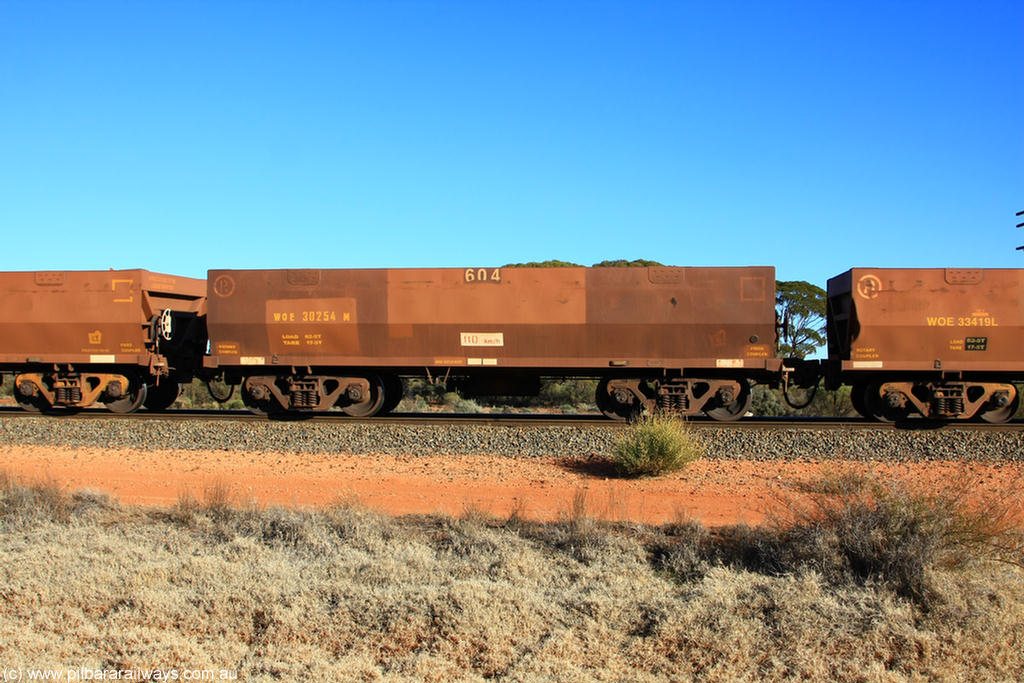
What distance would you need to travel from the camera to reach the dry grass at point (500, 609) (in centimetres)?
456

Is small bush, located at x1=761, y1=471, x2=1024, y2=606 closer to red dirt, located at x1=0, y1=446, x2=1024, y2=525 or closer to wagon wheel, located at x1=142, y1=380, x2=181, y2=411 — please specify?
red dirt, located at x1=0, y1=446, x2=1024, y2=525

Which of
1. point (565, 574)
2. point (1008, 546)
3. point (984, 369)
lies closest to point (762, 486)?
point (1008, 546)

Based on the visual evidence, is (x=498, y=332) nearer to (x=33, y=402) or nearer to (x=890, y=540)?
(x=890, y=540)

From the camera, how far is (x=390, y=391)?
16.0 metres

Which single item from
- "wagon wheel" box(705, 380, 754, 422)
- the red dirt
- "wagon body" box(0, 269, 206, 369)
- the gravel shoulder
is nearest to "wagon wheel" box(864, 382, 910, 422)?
the gravel shoulder

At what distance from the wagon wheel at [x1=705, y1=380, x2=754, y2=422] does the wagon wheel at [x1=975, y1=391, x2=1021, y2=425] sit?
4570mm

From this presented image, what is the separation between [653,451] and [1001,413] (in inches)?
329

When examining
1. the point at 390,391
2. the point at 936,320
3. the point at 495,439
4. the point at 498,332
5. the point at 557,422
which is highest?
the point at 936,320

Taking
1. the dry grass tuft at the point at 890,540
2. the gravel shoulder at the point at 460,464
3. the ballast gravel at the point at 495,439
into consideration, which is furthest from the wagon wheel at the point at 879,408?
the dry grass tuft at the point at 890,540

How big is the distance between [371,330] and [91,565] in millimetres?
9301

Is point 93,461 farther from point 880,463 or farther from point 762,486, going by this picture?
point 880,463

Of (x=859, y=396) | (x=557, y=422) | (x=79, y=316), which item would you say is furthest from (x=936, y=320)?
(x=79, y=316)

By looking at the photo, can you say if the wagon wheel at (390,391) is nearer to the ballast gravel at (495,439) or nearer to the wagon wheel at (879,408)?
the ballast gravel at (495,439)

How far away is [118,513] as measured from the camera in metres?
8.09
